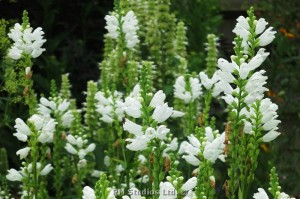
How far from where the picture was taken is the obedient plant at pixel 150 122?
233 cm

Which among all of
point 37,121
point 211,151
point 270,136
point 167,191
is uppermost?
point 37,121

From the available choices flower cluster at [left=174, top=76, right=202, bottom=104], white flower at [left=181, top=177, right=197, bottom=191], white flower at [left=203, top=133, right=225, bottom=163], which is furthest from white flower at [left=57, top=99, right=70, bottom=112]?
white flower at [left=181, top=177, right=197, bottom=191]

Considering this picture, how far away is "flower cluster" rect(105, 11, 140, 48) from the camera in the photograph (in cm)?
355

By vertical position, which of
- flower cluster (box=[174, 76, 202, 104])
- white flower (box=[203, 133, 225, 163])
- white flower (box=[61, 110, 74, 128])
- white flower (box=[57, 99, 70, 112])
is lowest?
white flower (box=[203, 133, 225, 163])

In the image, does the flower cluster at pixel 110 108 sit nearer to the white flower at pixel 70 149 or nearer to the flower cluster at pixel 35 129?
the white flower at pixel 70 149

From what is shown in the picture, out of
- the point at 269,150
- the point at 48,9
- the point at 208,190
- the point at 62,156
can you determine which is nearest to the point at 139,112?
the point at 208,190

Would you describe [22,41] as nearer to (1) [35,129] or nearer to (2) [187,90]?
(1) [35,129]

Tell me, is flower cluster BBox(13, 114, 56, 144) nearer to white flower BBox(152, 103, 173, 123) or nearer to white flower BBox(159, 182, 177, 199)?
white flower BBox(152, 103, 173, 123)

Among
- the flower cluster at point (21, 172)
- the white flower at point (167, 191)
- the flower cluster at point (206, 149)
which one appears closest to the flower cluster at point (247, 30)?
the flower cluster at point (206, 149)

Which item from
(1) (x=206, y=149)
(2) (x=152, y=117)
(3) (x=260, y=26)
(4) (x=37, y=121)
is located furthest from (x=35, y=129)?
(3) (x=260, y=26)

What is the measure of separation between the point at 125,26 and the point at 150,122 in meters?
1.35

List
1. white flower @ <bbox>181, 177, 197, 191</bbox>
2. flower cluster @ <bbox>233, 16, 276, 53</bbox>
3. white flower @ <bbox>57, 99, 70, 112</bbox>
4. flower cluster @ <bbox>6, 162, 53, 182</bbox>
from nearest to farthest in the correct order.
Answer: white flower @ <bbox>181, 177, 197, 191</bbox> < flower cluster @ <bbox>233, 16, 276, 53</bbox> < flower cluster @ <bbox>6, 162, 53, 182</bbox> < white flower @ <bbox>57, 99, 70, 112</bbox>

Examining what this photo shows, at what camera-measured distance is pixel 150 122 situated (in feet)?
7.54

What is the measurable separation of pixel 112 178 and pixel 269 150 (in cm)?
178
